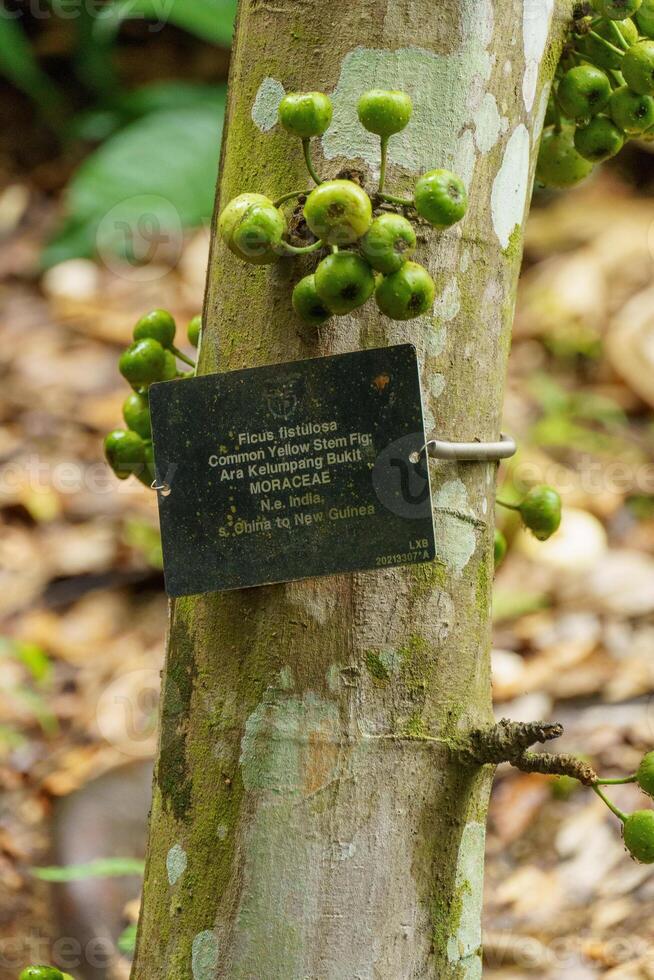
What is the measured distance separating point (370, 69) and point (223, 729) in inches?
29.5

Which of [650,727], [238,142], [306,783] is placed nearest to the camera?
[306,783]

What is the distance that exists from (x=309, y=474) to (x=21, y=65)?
4644mm

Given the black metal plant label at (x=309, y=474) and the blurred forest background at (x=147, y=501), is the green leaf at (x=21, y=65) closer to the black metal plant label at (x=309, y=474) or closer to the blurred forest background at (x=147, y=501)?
the blurred forest background at (x=147, y=501)

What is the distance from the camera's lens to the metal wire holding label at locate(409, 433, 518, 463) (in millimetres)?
1151

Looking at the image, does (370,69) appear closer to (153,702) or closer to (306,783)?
(306,783)

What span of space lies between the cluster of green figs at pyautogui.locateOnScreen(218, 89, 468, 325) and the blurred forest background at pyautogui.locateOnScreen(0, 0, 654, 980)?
1.37 metres

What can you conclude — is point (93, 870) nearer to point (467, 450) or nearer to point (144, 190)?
point (467, 450)

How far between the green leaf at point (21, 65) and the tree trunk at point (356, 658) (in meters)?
4.35

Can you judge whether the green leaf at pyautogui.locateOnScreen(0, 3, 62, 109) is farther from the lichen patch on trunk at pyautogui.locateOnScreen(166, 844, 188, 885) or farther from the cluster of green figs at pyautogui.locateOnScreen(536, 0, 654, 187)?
the lichen patch on trunk at pyautogui.locateOnScreen(166, 844, 188, 885)

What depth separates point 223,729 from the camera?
1.16 metres

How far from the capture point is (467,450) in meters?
1.18

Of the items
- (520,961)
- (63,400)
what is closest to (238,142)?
(520,961)

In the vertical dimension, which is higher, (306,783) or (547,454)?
(547,454)

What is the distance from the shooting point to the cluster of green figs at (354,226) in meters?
1.01
